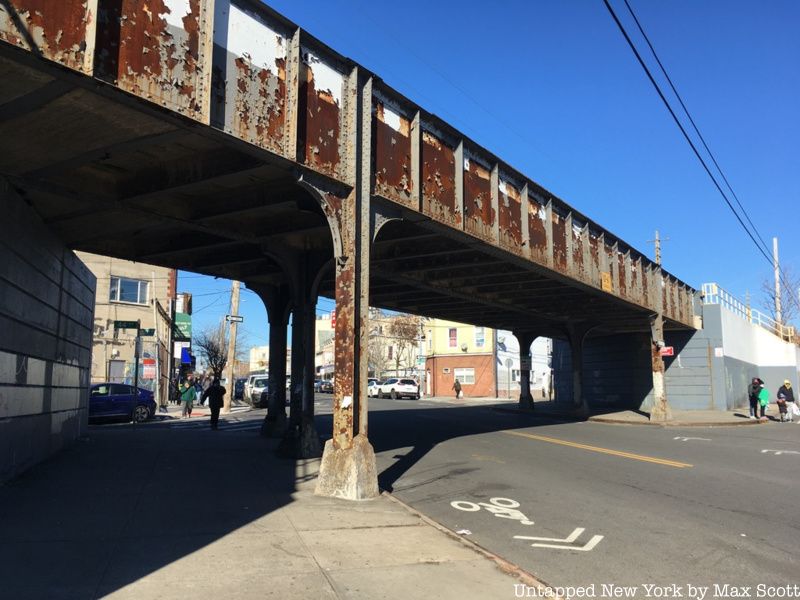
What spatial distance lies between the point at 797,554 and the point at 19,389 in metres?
10.9

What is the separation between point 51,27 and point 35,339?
636 cm

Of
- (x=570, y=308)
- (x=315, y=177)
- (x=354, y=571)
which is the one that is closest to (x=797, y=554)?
(x=354, y=571)

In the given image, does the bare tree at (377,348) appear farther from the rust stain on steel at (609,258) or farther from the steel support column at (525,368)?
the rust stain on steel at (609,258)

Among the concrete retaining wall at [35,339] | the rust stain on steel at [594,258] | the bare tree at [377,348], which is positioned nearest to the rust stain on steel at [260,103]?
the concrete retaining wall at [35,339]

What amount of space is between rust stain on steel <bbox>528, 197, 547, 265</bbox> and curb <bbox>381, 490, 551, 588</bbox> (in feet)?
35.5

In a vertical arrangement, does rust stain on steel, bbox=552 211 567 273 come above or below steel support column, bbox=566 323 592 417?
above

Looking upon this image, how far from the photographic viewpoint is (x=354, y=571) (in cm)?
566

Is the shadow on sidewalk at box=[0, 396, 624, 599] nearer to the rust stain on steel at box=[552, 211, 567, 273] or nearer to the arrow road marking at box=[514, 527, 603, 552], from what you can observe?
the arrow road marking at box=[514, 527, 603, 552]

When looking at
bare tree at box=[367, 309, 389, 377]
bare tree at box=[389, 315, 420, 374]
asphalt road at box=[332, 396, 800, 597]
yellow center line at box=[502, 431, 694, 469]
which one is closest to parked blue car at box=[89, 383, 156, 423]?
asphalt road at box=[332, 396, 800, 597]

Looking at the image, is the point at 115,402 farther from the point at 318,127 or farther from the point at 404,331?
the point at 404,331

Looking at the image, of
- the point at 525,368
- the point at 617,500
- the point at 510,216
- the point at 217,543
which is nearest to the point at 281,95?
the point at 217,543

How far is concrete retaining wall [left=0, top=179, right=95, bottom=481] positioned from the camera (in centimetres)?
934

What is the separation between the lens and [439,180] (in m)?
13.3

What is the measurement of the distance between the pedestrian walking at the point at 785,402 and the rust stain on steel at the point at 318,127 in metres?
24.1
